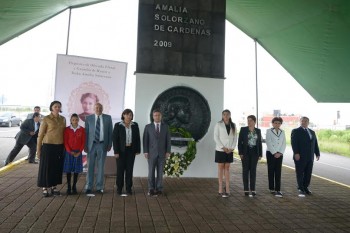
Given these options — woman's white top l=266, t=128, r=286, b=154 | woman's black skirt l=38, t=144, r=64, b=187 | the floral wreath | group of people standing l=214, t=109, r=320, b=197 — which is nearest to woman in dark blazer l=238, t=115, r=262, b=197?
group of people standing l=214, t=109, r=320, b=197

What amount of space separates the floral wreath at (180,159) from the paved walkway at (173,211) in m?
0.30

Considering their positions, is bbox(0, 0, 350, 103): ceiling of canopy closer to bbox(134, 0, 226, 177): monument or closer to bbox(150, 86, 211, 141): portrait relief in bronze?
bbox(134, 0, 226, 177): monument

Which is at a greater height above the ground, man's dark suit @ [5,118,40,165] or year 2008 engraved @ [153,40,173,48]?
year 2008 engraved @ [153,40,173,48]

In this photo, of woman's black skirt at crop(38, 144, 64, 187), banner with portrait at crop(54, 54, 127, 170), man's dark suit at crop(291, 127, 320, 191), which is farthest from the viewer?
banner with portrait at crop(54, 54, 127, 170)

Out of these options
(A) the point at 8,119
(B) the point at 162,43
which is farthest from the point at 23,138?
(A) the point at 8,119

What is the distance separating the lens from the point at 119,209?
4.70 metres

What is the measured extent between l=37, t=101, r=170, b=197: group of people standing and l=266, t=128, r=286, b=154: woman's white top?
1855 mm

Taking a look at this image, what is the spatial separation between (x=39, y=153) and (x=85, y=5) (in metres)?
6.16

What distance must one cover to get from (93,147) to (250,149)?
277cm

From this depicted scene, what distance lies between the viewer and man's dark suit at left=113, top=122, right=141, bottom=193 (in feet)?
18.6

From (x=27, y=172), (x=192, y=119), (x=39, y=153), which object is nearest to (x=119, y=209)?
(x=39, y=153)

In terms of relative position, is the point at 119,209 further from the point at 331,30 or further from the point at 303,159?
the point at 331,30

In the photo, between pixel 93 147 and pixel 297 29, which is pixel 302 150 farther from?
pixel 297 29

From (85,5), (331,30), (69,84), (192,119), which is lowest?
(192,119)
